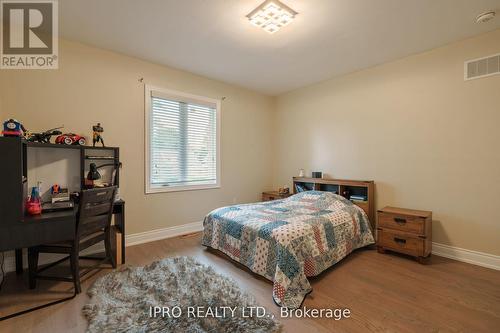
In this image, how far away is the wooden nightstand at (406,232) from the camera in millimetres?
2598

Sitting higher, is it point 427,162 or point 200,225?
point 427,162

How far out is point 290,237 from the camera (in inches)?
83.0

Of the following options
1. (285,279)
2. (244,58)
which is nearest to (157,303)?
(285,279)

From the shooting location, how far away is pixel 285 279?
1935 millimetres

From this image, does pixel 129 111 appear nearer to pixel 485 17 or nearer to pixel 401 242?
pixel 401 242

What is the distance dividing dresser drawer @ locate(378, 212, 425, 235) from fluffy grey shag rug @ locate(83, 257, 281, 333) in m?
1.96

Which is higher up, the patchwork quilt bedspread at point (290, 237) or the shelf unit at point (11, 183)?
the shelf unit at point (11, 183)

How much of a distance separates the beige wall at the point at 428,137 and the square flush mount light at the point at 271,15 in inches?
74.4

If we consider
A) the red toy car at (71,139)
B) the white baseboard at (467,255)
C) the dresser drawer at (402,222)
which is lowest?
the white baseboard at (467,255)

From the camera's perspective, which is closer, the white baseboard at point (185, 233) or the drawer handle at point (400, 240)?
the white baseboard at point (185, 233)

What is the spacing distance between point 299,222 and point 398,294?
3.36 ft

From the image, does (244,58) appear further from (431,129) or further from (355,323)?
(355,323)

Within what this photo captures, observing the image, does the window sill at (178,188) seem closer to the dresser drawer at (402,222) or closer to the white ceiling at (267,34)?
the white ceiling at (267,34)

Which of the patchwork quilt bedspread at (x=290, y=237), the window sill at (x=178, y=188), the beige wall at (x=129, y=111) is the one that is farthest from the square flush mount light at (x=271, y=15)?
the window sill at (x=178, y=188)
